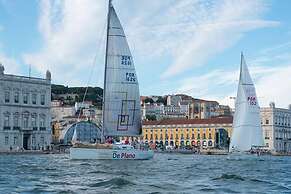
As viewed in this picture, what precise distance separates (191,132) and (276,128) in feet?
60.3

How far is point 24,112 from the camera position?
92562 millimetres

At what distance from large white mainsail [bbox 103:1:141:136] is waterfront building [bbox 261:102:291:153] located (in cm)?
8987

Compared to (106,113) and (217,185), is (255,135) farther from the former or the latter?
(217,185)

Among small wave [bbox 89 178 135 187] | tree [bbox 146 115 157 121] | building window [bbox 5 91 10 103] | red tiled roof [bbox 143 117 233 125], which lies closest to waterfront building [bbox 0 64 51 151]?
building window [bbox 5 91 10 103]

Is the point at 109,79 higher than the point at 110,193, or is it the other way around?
the point at 109,79

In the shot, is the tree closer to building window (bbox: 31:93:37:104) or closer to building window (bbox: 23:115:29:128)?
building window (bbox: 31:93:37:104)

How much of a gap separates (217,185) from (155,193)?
14.6ft

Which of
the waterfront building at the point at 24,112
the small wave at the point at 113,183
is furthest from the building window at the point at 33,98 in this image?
the small wave at the point at 113,183

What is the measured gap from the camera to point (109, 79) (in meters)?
43.8

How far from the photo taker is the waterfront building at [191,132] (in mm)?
134875

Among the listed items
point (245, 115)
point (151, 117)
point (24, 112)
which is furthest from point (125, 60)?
point (151, 117)

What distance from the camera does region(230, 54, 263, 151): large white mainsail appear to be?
61.1m

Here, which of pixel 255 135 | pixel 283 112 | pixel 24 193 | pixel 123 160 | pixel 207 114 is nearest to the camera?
pixel 24 193

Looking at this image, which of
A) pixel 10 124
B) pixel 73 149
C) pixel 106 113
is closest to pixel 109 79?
pixel 106 113
